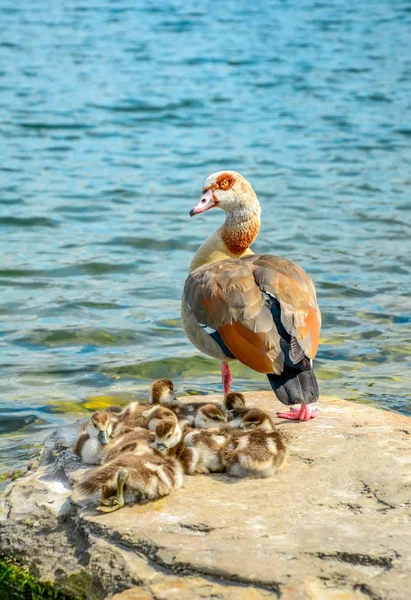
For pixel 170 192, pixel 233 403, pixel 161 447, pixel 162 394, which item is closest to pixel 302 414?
pixel 233 403

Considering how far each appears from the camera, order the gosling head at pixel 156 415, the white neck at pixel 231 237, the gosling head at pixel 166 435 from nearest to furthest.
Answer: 1. the gosling head at pixel 166 435
2. the gosling head at pixel 156 415
3. the white neck at pixel 231 237

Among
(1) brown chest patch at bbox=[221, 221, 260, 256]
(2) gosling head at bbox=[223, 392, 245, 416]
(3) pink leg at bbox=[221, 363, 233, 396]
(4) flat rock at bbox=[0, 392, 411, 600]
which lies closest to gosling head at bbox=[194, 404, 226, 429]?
(2) gosling head at bbox=[223, 392, 245, 416]

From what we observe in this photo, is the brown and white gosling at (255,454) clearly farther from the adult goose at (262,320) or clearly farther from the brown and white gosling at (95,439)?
the brown and white gosling at (95,439)

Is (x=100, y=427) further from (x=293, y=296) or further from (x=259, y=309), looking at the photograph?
(x=293, y=296)

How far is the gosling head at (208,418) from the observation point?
20.0 feet

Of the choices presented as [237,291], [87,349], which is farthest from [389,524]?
[87,349]

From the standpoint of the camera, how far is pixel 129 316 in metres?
10.4

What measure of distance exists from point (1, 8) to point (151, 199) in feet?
84.7

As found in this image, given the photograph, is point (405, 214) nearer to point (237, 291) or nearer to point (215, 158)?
point (215, 158)

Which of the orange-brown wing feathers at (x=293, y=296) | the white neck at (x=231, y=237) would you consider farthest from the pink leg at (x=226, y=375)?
the white neck at (x=231, y=237)

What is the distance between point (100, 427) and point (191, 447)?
0.51 metres

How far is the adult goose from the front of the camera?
20.0ft

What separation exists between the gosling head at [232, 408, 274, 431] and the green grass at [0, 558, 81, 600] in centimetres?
158

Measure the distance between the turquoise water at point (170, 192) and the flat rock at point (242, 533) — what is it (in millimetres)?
1710
